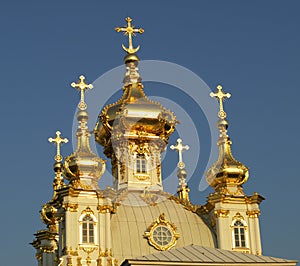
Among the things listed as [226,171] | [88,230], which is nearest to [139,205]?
[88,230]

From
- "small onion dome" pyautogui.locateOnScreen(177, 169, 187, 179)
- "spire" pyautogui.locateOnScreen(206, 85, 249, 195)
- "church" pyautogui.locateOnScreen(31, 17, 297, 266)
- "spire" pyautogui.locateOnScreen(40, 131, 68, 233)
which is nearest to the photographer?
"church" pyautogui.locateOnScreen(31, 17, 297, 266)

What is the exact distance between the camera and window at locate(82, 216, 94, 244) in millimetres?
37553

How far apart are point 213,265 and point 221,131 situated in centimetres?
1149

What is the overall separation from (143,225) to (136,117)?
7.10 metres

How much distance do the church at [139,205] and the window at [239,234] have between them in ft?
0.16

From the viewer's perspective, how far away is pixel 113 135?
146 feet

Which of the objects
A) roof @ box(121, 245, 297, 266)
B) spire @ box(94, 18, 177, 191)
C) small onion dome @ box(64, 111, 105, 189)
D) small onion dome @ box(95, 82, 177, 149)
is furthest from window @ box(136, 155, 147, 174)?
roof @ box(121, 245, 297, 266)

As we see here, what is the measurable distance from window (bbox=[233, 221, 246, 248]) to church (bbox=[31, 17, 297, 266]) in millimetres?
48

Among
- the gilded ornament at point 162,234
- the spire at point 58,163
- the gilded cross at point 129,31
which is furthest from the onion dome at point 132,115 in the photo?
the gilded ornament at point 162,234

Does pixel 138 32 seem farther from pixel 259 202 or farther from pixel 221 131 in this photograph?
pixel 259 202

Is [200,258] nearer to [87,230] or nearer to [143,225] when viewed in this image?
[143,225]

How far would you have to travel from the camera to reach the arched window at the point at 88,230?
123ft

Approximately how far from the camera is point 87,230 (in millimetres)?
→ 37719

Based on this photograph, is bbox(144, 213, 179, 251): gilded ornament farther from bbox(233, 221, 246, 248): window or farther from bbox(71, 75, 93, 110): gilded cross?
bbox(71, 75, 93, 110): gilded cross
